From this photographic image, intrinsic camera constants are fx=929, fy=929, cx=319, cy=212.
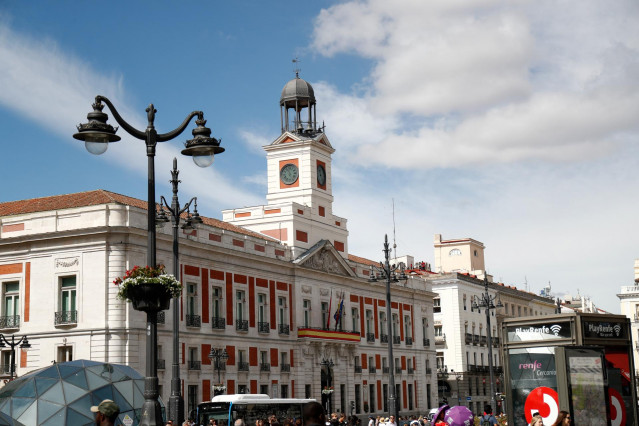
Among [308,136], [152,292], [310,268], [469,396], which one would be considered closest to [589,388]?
[152,292]

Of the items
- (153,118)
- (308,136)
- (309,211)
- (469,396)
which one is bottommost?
(469,396)

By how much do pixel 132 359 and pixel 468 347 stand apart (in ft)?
139

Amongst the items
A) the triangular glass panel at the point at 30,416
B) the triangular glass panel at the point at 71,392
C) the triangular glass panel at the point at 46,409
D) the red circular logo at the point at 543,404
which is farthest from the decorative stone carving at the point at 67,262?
the red circular logo at the point at 543,404

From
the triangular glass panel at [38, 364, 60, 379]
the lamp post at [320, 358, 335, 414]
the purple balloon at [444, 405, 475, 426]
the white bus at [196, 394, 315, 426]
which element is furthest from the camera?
the lamp post at [320, 358, 335, 414]

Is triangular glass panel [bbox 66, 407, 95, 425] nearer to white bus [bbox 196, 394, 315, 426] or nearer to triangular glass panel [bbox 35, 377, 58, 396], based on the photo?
triangular glass panel [bbox 35, 377, 58, 396]

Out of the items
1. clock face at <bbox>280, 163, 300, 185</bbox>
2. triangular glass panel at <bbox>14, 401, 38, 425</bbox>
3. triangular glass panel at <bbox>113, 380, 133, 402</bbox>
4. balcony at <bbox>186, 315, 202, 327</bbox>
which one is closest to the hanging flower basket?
triangular glass panel at <bbox>14, 401, 38, 425</bbox>

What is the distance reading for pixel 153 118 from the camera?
15.2 meters

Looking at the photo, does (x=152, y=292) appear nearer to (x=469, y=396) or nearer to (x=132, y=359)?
(x=132, y=359)

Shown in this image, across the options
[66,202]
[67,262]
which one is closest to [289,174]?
[66,202]

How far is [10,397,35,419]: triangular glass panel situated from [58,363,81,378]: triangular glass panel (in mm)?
877

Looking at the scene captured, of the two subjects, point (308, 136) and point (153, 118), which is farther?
point (308, 136)

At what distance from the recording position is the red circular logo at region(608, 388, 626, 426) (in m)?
14.4

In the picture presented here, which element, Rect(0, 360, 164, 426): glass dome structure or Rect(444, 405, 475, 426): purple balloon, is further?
Rect(444, 405, 475, 426): purple balloon

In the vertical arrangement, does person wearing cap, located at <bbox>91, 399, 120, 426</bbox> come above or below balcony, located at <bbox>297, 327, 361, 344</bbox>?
below
